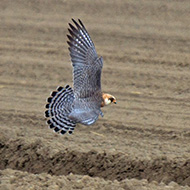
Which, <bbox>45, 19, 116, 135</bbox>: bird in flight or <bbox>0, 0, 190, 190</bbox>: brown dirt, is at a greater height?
<bbox>45, 19, 116, 135</bbox>: bird in flight

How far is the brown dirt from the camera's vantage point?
708 cm

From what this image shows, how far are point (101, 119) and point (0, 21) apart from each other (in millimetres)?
6706

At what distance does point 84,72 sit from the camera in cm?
657

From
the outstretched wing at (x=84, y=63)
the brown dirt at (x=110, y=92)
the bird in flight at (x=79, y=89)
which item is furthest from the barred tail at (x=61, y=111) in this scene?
the brown dirt at (x=110, y=92)

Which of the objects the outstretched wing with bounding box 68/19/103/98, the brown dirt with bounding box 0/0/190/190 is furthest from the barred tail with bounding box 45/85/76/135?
the brown dirt with bounding box 0/0/190/190

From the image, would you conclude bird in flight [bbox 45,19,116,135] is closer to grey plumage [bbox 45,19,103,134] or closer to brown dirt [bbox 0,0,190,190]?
grey plumage [bbox 45,19,103,134]

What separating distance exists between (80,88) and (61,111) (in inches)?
13.4

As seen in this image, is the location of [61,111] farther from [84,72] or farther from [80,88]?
[84,72]

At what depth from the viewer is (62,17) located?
48.9 ft

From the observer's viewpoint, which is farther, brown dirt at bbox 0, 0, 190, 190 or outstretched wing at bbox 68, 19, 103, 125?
brown dirt at bbox 0, 0, 190, 190

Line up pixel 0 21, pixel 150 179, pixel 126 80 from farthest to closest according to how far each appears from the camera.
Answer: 1. pixel 0 21
2. pixel 126 80
3. pixel 150 179

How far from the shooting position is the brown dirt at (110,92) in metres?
7.08

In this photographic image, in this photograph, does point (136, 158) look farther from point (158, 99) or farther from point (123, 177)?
point (158, 99)

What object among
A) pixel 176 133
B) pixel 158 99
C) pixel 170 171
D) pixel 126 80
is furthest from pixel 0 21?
pixel 170 171
